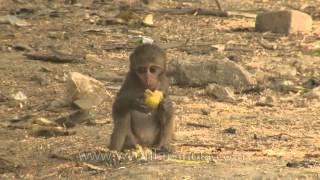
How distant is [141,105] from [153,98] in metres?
0.10

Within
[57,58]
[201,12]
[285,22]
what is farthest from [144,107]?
[201,12]

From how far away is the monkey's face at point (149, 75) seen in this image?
654 cm

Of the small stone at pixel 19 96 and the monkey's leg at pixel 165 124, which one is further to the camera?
the small stone at pixel 19 96

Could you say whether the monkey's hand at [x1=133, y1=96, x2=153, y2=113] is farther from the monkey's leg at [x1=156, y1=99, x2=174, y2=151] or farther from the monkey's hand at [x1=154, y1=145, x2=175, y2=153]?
the monkey's hand at [x1=154, y1=145, x2=175, y2=153]

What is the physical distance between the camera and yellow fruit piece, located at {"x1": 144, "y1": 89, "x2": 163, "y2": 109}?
21.3ft

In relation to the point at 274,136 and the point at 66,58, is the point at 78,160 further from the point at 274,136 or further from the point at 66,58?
the point at 66,58

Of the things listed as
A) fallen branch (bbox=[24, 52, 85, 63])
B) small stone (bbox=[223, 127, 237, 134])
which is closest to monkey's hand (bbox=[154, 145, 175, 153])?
small stone (bbox=[223, 127, 237, 134])

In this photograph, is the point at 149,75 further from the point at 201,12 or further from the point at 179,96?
the point at 201,12

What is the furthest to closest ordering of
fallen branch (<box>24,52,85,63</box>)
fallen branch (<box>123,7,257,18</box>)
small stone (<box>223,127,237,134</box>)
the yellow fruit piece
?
1. fallen branch (<box>123,7,257,18</box>)
2. fallen branch (<box>24,52,85,63</box>)
3. small stone (<box>223,127,237,134</box>)
4. the yellow fruit piece

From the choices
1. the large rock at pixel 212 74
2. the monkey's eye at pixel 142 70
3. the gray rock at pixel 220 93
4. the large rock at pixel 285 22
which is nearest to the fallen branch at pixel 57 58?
the large rock at pixel 212 74

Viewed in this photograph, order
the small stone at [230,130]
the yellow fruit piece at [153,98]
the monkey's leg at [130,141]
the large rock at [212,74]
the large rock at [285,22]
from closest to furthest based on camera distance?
1. the yellow fruit piece at [153,98]
2. the monkey's leg at [130,141]
3. the small stone at [230,130]
4. the large rock at [212,74]
5. the large rock at [285,22]

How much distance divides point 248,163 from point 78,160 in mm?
1260

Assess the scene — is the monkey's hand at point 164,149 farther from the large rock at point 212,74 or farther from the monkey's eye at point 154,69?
the large rock at point 212,74

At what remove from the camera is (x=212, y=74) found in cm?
992
